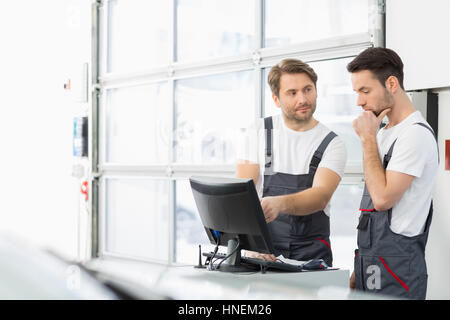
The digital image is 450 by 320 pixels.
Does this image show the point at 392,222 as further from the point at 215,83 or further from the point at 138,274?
the point at 215,83

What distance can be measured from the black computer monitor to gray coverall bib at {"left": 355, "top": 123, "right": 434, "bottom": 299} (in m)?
0.49

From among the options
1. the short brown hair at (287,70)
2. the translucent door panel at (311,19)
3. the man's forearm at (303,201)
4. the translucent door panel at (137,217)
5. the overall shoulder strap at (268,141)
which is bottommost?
the translucent door panel at (137,217)

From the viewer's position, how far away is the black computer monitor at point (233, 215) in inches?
63.9

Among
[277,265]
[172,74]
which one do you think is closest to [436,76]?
[277,265]

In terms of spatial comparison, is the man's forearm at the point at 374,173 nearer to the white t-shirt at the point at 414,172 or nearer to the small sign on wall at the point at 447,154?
the white t-shirt at the point at 414,172

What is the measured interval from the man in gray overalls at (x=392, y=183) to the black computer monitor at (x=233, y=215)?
48cm

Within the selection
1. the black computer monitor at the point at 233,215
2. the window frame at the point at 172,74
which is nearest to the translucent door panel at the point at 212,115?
the window frame at the point at 172,74

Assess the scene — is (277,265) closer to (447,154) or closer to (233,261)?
(233,261)

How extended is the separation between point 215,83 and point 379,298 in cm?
351

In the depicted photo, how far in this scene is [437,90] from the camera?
2.58m

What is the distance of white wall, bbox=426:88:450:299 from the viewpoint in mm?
2506

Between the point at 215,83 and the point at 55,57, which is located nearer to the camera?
the point at 215,83

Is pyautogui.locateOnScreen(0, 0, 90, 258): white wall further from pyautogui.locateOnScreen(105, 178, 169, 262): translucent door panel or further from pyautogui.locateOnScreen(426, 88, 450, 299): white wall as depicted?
pyautogui.locateOnScreen(426, 88, 450, 299): white wall

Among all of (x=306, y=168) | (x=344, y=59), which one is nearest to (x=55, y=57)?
(x=344, y=59)
